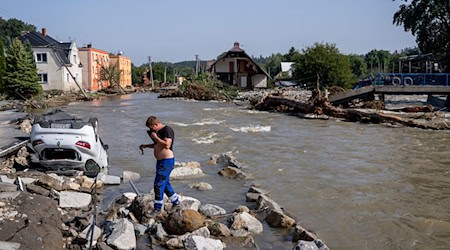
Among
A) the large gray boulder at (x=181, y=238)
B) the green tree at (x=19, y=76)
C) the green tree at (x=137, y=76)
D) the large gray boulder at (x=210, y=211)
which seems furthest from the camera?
the green tree at (x=137, y=76)

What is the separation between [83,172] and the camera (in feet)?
33.2

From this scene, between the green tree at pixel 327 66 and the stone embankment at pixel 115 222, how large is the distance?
123ft

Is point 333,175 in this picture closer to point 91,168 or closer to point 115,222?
point 91,168

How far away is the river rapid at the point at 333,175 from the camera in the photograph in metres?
7.70

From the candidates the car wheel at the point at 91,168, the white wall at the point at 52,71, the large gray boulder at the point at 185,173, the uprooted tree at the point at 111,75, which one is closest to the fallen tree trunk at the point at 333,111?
the large gray boulder at the point at 185,173

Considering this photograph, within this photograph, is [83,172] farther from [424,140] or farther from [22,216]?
[424,140]

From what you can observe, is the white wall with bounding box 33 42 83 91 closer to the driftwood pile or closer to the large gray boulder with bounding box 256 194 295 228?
the driftwood pile

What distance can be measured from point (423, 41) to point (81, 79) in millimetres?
39267

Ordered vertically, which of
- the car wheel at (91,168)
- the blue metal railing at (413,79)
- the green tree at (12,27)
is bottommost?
the car wheel at (91,168)

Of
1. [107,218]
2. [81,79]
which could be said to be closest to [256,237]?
[107,218]

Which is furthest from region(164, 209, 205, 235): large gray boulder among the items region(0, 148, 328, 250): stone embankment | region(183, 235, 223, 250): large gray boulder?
region(183, 235, 223, 250): large gray boulder

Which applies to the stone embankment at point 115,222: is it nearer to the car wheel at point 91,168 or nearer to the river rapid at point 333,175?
the river rapid at point 333,175

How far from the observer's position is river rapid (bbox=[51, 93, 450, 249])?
25.3 feet

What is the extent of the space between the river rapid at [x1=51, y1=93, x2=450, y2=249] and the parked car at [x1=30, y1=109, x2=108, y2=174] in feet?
3.58
